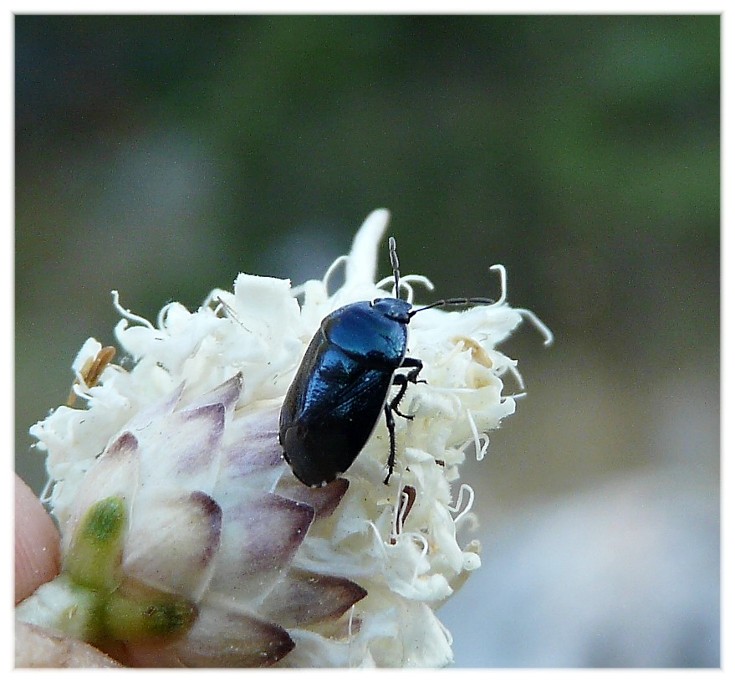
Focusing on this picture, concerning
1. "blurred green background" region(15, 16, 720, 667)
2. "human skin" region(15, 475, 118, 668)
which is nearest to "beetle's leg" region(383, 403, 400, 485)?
"human skin" region(15, 475, 118, 668)

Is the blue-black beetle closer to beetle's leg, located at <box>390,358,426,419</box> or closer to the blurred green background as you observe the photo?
beetle's leg, located at <box>390,358,426,419</box>

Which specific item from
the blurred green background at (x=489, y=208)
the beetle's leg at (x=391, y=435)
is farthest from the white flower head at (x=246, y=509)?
the blurred green background at (x=489, y=208)

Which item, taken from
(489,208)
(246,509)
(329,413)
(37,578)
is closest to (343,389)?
(329,413)

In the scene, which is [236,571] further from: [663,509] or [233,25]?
[233,25]

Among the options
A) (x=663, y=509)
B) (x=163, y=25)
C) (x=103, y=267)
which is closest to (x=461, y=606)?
(x=663, y=509)

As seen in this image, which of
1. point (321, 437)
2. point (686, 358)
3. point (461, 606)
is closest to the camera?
point (321, 437)

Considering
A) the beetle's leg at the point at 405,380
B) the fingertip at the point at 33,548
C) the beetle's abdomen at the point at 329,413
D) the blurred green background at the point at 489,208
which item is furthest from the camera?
the blurred green background at the point at 489,208

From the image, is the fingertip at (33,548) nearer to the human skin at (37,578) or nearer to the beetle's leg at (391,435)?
the human skin at (37,578)
